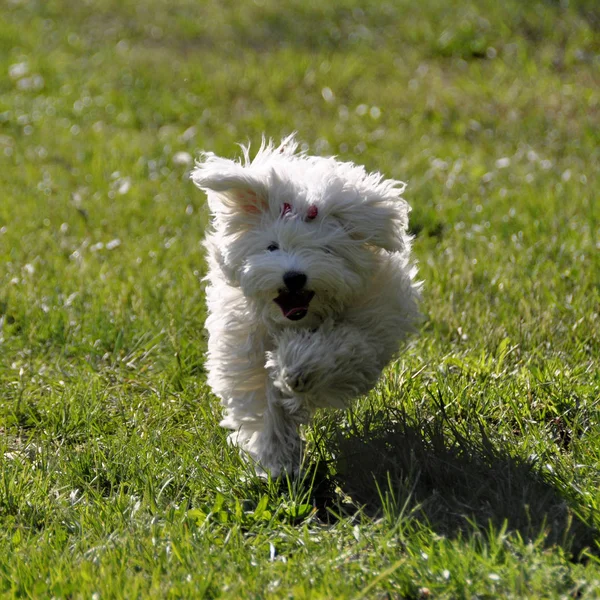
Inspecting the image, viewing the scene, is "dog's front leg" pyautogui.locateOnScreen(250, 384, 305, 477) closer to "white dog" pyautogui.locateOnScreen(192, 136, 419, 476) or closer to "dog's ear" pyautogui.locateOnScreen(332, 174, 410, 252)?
"white dog" pyautogui.locateOnScreen(192, 136, 419, 476)

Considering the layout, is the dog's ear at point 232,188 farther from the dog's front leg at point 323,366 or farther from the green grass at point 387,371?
the green grass at point 387,371

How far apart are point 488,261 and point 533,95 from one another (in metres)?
4.22

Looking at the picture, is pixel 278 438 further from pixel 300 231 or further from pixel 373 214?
pixel 373 214

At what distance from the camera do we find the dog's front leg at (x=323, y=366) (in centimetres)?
366

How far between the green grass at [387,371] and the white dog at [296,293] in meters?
0.22

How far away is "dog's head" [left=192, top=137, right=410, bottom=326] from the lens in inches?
147

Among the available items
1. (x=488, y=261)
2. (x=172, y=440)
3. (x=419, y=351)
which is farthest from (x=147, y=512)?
(x=488, y=261)

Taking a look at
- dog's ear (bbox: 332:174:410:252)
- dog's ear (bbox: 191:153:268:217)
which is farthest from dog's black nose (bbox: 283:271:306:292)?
dog's ear (bbox: 191:153:268:217)

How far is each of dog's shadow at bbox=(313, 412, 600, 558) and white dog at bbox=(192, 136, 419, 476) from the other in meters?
0.21

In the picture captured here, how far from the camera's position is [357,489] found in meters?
3.72

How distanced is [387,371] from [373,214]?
1.03m

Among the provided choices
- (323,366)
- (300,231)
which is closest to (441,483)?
(323,366)

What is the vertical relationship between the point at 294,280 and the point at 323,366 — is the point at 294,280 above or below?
above

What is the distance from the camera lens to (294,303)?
3.80 m
